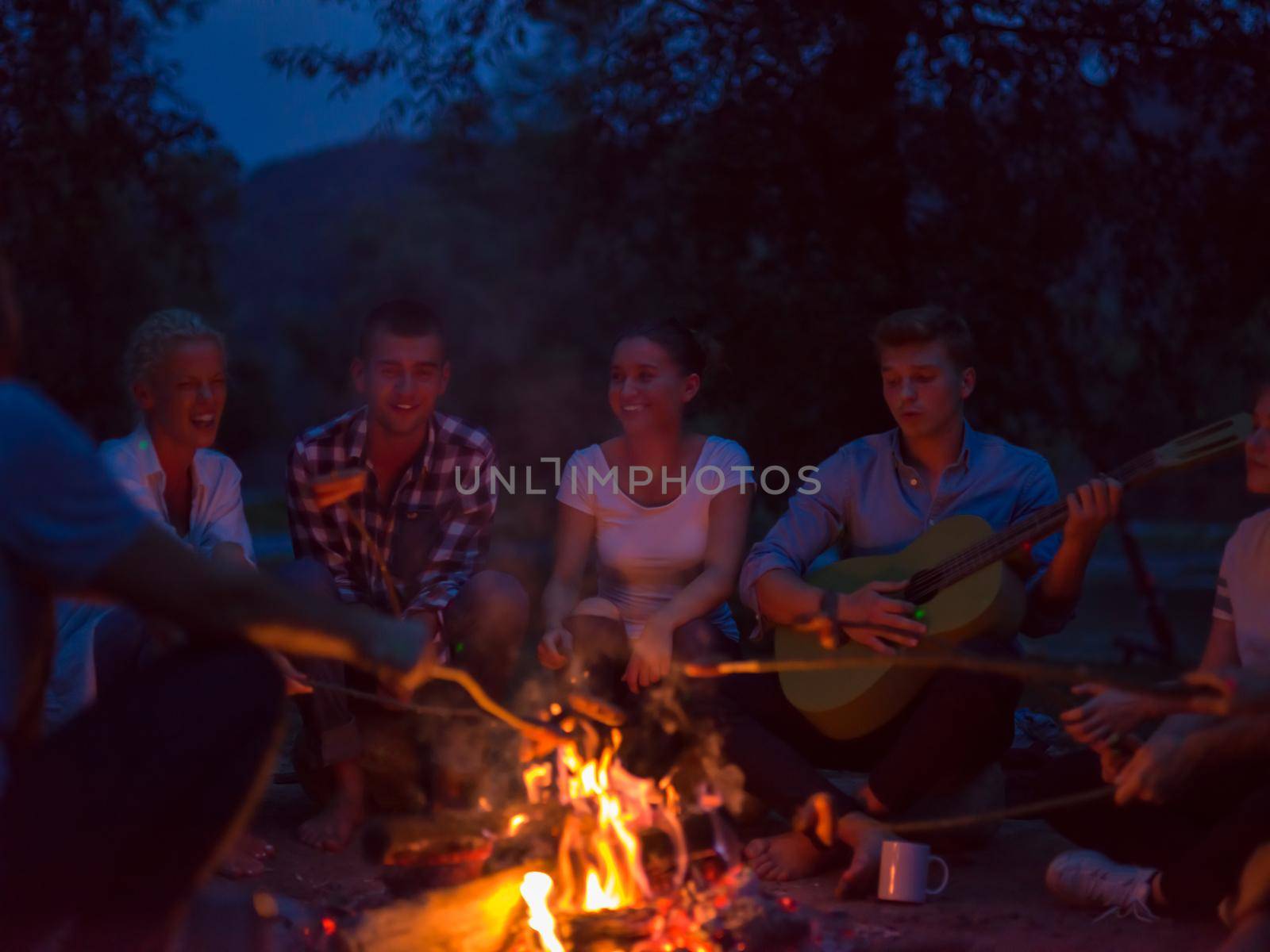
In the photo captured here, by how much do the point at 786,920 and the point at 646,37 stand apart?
4.87 m

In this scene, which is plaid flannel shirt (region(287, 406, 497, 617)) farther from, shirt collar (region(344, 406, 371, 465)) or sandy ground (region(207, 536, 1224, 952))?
sandy ground (region(207, 536, 1224, 952))

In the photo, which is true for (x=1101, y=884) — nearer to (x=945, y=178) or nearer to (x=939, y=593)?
(x=939, y=593)

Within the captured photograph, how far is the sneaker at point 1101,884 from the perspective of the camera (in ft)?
11.1

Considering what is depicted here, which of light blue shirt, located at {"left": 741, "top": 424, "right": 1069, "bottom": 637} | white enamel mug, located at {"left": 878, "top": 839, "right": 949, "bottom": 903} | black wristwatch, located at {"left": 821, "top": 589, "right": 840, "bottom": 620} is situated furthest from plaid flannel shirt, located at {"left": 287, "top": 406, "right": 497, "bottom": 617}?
white enamel mug, located at {"left": 878, "top": 839, "right": 949, "bottom": 903}

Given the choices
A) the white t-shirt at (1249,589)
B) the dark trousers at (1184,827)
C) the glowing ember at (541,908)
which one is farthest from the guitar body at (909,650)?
the glowing ember at (541,908)

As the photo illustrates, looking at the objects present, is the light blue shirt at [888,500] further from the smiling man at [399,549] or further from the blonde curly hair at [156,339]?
the blonde curly hair at [156,339]

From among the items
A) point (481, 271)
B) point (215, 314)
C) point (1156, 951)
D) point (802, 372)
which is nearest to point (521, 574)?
point (802, 372)

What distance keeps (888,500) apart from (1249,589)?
1.27 meters

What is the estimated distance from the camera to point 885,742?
4.14 m

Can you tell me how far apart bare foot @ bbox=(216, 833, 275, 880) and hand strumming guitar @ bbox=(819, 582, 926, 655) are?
1.84 metres

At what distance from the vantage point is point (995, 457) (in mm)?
4309

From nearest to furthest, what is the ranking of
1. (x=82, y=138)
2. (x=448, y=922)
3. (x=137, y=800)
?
(x=137, y=800)
(x=448, y=922)
(x=82, y=138)

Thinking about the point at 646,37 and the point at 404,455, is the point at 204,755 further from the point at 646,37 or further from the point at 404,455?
the point at 646,37

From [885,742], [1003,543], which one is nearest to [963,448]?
[1003,543]
